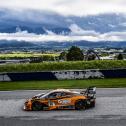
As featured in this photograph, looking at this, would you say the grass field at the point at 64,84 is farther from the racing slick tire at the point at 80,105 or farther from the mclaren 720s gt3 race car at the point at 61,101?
the racing slick tire at the point at 80,105

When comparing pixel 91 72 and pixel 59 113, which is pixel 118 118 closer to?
pixel 59 113

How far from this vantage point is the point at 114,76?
4212cm

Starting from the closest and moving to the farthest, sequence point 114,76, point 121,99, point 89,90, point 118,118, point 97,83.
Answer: point 118,118
point 89,90
point 121,99
point 97,83
point 114,76

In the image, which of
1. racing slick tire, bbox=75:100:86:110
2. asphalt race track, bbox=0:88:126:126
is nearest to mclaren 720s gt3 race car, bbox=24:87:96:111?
racing slick tire, bbox=75:100:86:110

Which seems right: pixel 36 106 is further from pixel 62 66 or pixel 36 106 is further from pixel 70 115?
pixel 62 66

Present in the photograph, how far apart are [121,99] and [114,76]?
14581 mm

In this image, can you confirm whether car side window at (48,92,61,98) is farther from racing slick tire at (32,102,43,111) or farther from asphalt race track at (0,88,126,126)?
asphalt race track at (0,88,126,126)

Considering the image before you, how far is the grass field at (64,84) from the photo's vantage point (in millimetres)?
37062

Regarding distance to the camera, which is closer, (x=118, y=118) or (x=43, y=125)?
(x=43, y=125)

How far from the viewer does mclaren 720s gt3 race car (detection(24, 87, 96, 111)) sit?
78.5ft

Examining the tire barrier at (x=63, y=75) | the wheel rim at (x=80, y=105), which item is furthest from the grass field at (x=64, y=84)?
the wheel rim at (x=80, y=105)

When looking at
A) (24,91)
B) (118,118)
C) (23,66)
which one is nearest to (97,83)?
(24,91)

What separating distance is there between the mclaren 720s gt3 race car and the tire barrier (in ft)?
58.2

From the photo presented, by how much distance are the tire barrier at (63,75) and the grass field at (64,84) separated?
1.06m
